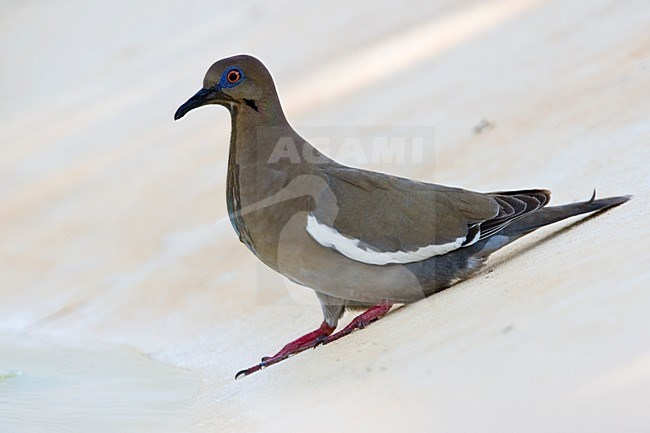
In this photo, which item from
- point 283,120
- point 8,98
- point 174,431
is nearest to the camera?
point 174,431

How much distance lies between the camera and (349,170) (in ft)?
13.6

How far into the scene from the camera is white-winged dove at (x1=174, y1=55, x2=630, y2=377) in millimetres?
3957

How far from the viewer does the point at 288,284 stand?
5309mm

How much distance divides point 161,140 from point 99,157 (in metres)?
0.53

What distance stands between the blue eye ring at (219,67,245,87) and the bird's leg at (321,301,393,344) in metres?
0.95

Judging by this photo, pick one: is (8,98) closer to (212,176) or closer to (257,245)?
(212,176)

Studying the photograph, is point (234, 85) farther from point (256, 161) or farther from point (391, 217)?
point (391, 217)

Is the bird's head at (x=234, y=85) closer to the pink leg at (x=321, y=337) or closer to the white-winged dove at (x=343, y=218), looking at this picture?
the white-winged dove at (x=343, y=218)

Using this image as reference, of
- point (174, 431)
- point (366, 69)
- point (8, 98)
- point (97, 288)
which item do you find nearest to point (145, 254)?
point (97, 288)

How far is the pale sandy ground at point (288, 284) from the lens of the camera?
2.88 m

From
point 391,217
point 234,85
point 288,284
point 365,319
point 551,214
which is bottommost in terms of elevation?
point 365,319

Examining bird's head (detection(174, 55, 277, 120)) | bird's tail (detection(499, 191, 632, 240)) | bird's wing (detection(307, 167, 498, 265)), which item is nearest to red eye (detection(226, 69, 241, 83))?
bird's head (detection(174, 55, 277, 120))

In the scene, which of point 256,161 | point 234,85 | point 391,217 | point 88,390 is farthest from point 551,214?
point 88,390

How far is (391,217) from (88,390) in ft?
4.25
